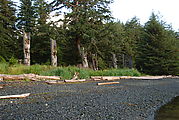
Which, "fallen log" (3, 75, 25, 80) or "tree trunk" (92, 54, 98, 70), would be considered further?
"tree trunk" (92, 54, 98, 70)

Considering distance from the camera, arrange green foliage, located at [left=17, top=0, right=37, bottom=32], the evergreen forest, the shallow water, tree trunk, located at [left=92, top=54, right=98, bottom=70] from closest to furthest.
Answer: the shallow water → the evergreen forest → tree trunk, located at [left=92, top=54, right=98, bottom=70] → green foliage, located at [left=17, top=0, right=37, bottom=32]

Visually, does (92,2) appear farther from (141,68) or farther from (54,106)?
(54,106)

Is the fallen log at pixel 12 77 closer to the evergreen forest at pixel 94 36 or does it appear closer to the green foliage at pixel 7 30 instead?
the evergreen forest at pixel 94 36

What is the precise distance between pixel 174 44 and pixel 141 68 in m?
3.12

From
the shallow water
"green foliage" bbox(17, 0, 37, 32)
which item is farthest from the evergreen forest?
the shallow water

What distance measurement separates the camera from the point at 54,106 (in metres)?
2.77

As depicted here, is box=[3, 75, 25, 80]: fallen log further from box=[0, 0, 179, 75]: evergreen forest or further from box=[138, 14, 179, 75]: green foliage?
box=[138, 14, 179, 75]: green foliage

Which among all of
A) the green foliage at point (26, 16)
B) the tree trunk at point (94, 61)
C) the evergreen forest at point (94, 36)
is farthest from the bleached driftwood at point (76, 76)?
the green foliage at point (26, 16)

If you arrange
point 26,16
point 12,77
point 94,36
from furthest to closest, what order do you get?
point 26,16, point 94,36, point 12,77

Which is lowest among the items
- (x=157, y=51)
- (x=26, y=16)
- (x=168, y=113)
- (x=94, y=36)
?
(x=168, y=113)

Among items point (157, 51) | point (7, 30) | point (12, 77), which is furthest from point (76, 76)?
point (7, 30)

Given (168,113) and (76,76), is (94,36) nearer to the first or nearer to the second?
(76,76)

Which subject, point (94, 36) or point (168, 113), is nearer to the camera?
point (168, 113)

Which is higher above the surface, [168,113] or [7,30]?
[7,30]
